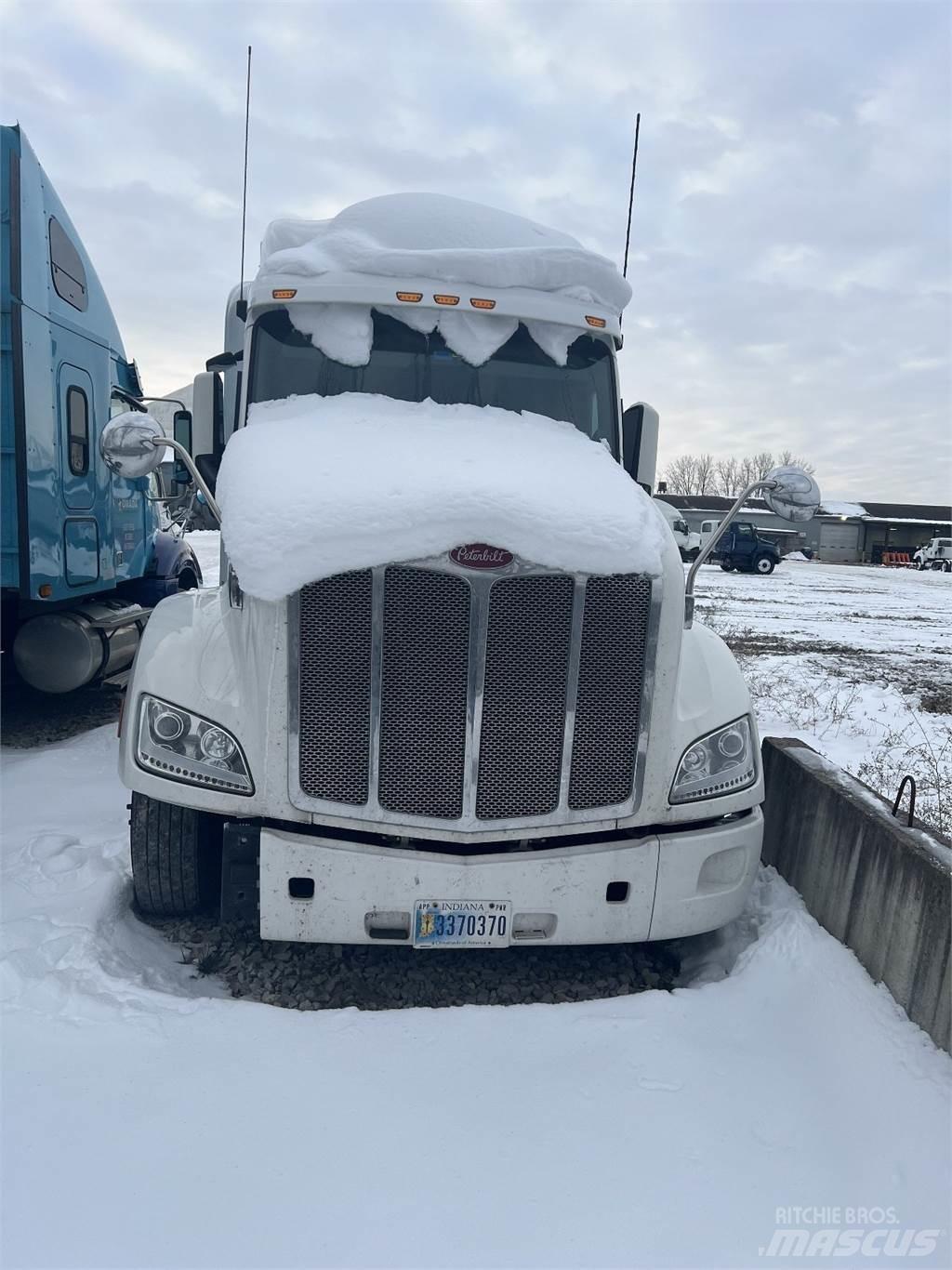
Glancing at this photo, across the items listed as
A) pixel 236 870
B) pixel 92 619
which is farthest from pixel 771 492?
pixel 92 619

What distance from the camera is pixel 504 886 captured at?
121 inches

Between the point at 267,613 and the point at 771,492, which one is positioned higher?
the point at 771,492

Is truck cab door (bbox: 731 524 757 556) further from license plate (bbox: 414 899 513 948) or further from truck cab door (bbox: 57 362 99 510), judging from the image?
license plate (bbox: 414 899 513 948)

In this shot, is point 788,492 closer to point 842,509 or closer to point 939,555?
point 939,555

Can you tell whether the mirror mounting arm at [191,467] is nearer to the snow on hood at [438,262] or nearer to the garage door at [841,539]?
the snow on hood at [438,262]

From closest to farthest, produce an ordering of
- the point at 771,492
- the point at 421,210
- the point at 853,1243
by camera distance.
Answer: the point at 853,1243 → the point at 771,492 → the point at 421,210

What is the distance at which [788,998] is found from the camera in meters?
3.09

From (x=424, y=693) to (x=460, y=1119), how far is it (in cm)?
134

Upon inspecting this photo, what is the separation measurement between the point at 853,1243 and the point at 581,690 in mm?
1747

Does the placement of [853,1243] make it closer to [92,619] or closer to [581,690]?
[581,690]

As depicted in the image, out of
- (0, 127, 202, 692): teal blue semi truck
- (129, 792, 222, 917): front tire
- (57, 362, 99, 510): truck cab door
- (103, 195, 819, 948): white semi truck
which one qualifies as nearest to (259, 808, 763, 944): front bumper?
(103, 195, 819, 948): white semi truck

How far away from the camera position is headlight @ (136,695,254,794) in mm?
3146

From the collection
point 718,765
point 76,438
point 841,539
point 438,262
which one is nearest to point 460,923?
point 718,765

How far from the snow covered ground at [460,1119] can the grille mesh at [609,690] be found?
30.8 inches
